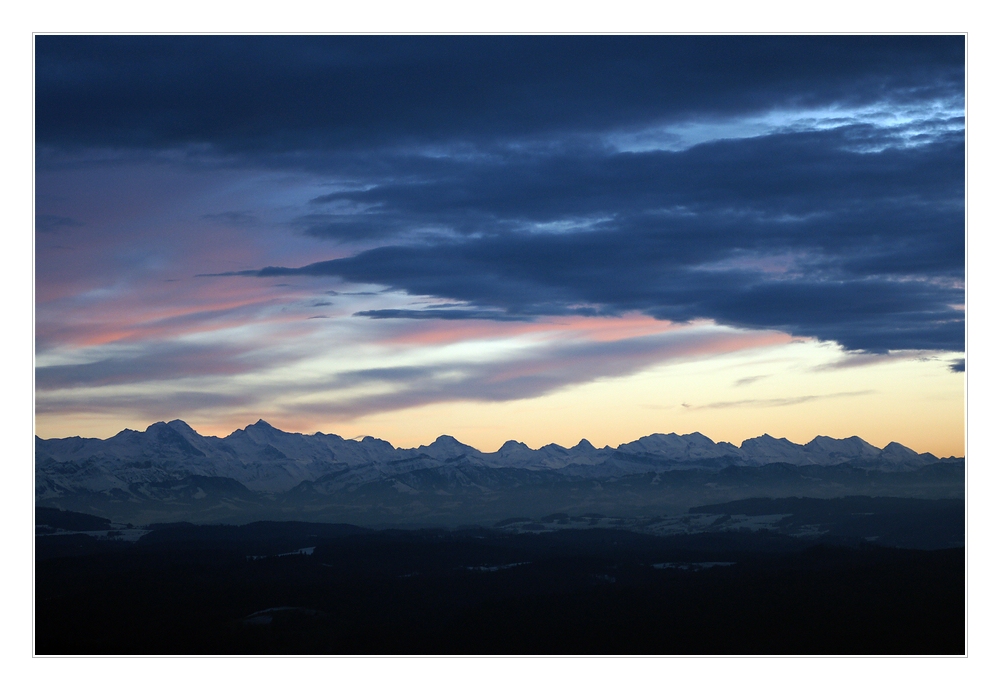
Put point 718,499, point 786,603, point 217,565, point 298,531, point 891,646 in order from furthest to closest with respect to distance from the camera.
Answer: point 718,499 < point 298,531 < point 217,565 < point 786,603 < point 891,646

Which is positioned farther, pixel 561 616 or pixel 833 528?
pixel 833 528

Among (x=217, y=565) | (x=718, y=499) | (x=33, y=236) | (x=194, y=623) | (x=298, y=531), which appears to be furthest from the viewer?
(x=718, y=499)

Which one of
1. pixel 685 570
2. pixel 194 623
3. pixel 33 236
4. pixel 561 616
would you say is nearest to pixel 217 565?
pixel 194 623

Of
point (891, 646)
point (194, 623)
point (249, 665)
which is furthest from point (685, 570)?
point (249, 665)

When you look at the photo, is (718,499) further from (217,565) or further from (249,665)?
(249,665)
